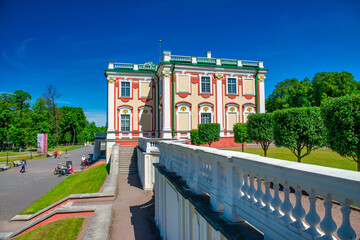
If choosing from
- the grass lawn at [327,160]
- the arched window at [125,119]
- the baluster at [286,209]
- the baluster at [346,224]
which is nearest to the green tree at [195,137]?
the grass lawn at [327,160]

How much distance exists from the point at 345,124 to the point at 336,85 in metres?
39.5

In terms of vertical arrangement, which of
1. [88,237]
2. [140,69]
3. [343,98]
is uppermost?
[140,69]

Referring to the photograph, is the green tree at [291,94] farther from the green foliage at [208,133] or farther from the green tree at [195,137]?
the green tree at [195,137]

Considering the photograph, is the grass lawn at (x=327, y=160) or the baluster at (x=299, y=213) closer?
the baluster at (x=299, y=213)

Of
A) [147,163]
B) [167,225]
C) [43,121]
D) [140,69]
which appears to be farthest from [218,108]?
[43,121]

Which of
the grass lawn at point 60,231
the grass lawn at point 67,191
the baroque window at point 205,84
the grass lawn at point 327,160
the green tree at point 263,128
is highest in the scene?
the baroque window at point 205,84

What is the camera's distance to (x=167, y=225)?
719 cm

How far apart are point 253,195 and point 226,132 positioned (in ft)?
79.8

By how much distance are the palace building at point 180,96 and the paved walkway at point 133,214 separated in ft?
35.7

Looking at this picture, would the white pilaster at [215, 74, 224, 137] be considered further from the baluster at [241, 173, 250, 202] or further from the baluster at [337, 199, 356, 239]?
the baluster at [337, 199, 356, 239]

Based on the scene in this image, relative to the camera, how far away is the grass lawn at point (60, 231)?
8438mm

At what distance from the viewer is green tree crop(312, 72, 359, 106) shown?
37938mm

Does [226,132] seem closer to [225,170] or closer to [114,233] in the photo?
[114,233]

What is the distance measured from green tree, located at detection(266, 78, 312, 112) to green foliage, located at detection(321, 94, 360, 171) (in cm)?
3661
